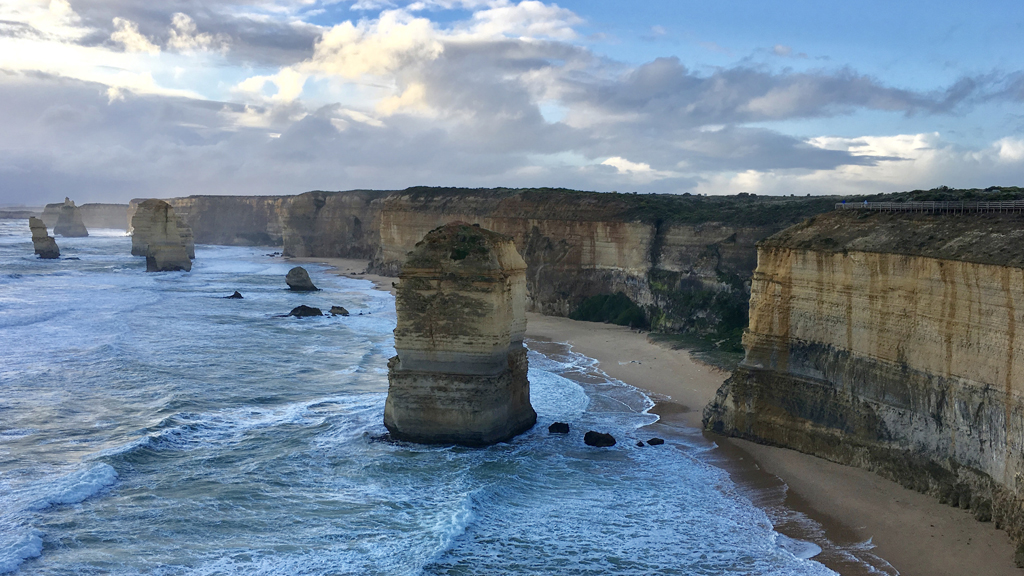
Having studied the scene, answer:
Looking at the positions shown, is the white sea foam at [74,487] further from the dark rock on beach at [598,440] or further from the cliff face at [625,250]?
the cliff face at [625,250]

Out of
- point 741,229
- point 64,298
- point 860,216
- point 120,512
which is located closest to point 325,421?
point 120,512

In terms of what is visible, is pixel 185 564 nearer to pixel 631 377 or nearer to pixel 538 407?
pixel 538 407

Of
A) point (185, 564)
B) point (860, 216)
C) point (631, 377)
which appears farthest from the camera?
point (631, 377)

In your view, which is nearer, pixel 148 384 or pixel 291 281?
pixel 148 384

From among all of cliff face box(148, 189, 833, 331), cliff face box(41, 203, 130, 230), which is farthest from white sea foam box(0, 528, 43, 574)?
cliff face box(41, 203, 130, 230)

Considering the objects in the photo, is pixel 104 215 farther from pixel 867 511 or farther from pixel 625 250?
pixel 867 511

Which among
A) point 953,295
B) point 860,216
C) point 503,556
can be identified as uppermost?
point 860,216

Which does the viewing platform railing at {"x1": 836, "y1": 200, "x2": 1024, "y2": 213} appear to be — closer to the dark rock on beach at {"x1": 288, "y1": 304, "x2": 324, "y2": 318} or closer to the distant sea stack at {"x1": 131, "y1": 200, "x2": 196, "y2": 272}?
the dark rock on beach at {"x1": 288, "y1": 304, "x2": 324, "y2": 318}
